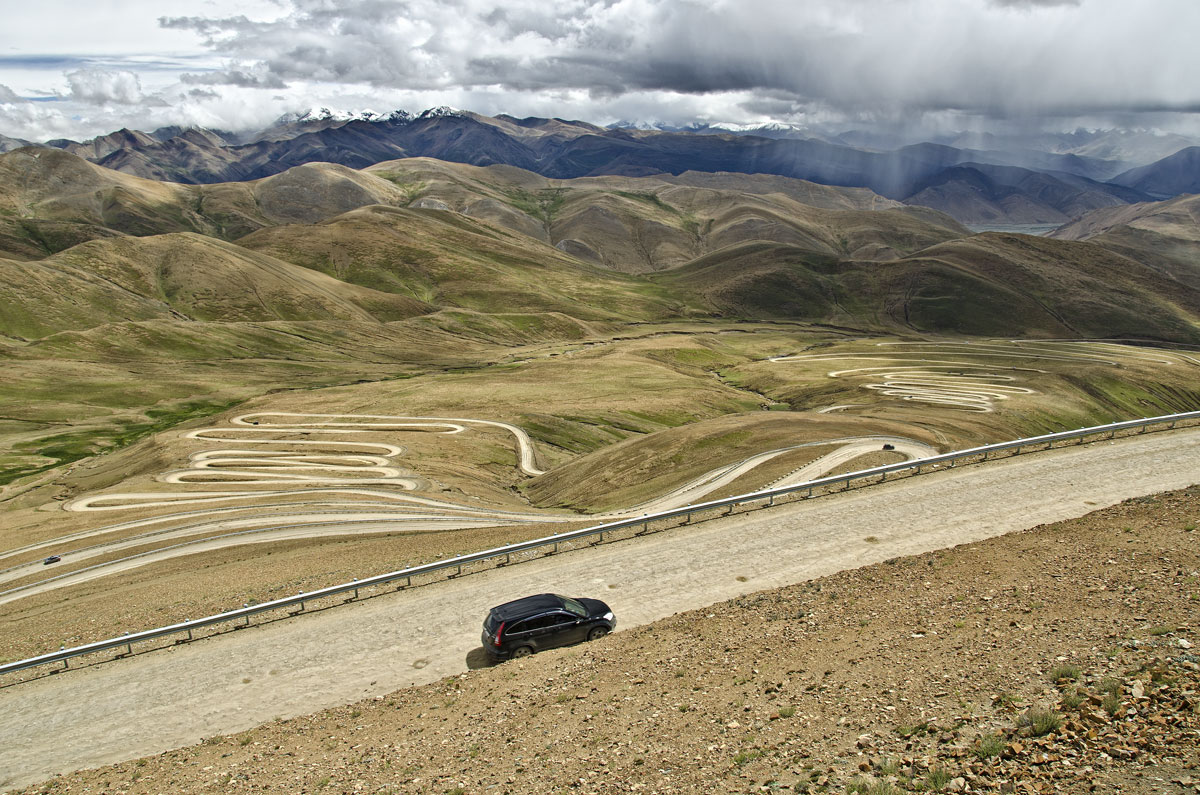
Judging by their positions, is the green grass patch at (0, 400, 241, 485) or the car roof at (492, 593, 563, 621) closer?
the car roof at (492, 593, 563, 621)

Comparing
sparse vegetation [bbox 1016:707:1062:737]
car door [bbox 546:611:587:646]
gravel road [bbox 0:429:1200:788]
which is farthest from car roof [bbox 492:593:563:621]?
sparse vegetation [bbox 1016:707:1062:737]

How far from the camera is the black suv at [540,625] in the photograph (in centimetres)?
2380

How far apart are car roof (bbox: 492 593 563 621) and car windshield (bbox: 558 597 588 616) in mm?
208

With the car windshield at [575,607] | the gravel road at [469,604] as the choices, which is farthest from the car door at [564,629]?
the gravel road at [469,604]

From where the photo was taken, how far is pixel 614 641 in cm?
2402

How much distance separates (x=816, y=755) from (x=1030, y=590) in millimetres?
12339

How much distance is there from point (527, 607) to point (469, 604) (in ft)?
16.0

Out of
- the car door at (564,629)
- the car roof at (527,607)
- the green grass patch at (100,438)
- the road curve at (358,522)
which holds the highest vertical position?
the car roof at (527,607)

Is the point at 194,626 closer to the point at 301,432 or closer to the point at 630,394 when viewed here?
the point at 301,432

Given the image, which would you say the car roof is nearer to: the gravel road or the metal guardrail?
the gravel road

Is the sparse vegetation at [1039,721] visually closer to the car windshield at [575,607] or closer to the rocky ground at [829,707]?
the rocky ground at [829,707]

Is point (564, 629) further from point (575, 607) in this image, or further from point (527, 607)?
point (527, 607)

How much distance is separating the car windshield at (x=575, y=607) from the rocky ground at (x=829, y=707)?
1571mm

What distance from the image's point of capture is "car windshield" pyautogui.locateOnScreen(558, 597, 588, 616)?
2483cm
